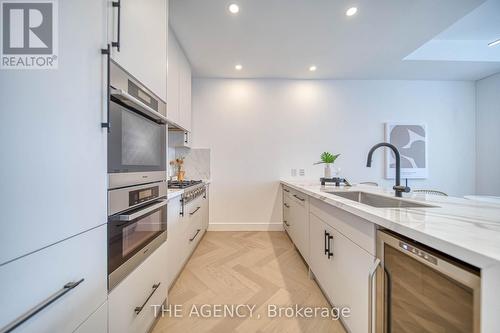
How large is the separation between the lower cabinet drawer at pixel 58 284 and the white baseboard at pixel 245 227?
8.57 feet

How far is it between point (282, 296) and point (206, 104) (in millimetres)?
2983

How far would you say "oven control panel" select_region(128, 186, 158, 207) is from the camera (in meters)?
0.96

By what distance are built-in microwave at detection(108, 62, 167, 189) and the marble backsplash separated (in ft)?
6.57

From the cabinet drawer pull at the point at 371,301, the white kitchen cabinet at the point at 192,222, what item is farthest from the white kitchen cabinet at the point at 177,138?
the cabinet drawer pull at the point at 371,301

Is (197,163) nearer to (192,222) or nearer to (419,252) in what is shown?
(192,222)

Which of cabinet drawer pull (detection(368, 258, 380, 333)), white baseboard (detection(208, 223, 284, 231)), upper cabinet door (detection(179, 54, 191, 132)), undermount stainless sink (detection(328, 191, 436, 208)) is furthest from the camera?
white baseboard (detection(208, 223, 284, 231))

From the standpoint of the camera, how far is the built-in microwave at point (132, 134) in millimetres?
828

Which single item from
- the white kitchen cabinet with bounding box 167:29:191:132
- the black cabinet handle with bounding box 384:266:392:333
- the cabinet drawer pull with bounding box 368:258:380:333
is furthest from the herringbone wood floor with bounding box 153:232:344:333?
the white kitchen cabinet with bounding box 167:29:191:132

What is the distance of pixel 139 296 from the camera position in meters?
1.04

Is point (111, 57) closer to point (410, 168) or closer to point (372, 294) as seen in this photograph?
point (372, 294)

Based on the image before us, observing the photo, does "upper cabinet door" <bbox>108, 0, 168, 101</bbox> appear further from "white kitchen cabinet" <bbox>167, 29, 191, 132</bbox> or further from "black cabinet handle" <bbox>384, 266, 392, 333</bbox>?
"black cabinet handle" <bbox>384, 266, 392, 333</bbox>

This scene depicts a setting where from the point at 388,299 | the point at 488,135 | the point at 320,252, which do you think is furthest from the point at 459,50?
the point at 388,299

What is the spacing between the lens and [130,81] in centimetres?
96

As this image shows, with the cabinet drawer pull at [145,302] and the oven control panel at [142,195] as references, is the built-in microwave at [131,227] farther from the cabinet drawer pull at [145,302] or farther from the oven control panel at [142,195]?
the cabinet drawer pull at [145,302]
